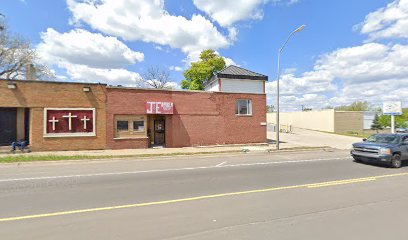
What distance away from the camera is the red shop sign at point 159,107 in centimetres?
1817

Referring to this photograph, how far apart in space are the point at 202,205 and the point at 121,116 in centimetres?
1378

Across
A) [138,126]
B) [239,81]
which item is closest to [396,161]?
[239,81]

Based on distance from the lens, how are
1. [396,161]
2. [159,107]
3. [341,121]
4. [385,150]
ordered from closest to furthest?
[385,150] < [396,161] < [159,107] < [341,121]

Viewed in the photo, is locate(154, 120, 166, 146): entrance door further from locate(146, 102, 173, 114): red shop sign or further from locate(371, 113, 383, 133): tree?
locate(371, 113, 383, 133): tree

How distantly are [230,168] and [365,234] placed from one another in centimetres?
676

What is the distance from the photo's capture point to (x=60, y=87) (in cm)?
1652

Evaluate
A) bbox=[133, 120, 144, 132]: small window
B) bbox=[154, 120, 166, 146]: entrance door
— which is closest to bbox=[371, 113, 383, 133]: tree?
bbox=[154, 120, 166, 146]: entrance door

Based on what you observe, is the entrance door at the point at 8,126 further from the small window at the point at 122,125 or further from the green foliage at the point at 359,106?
A: the green foliage at the point at 359,106

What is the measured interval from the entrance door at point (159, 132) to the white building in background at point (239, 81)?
574 centimetres

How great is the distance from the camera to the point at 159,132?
65.0 feet

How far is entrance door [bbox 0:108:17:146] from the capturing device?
16062 mm

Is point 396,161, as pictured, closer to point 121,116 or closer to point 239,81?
point 239,81

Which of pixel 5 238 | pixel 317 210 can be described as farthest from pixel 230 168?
pixel 5 238

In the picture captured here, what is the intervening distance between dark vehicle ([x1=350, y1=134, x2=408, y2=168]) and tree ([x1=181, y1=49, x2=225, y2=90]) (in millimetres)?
28164
